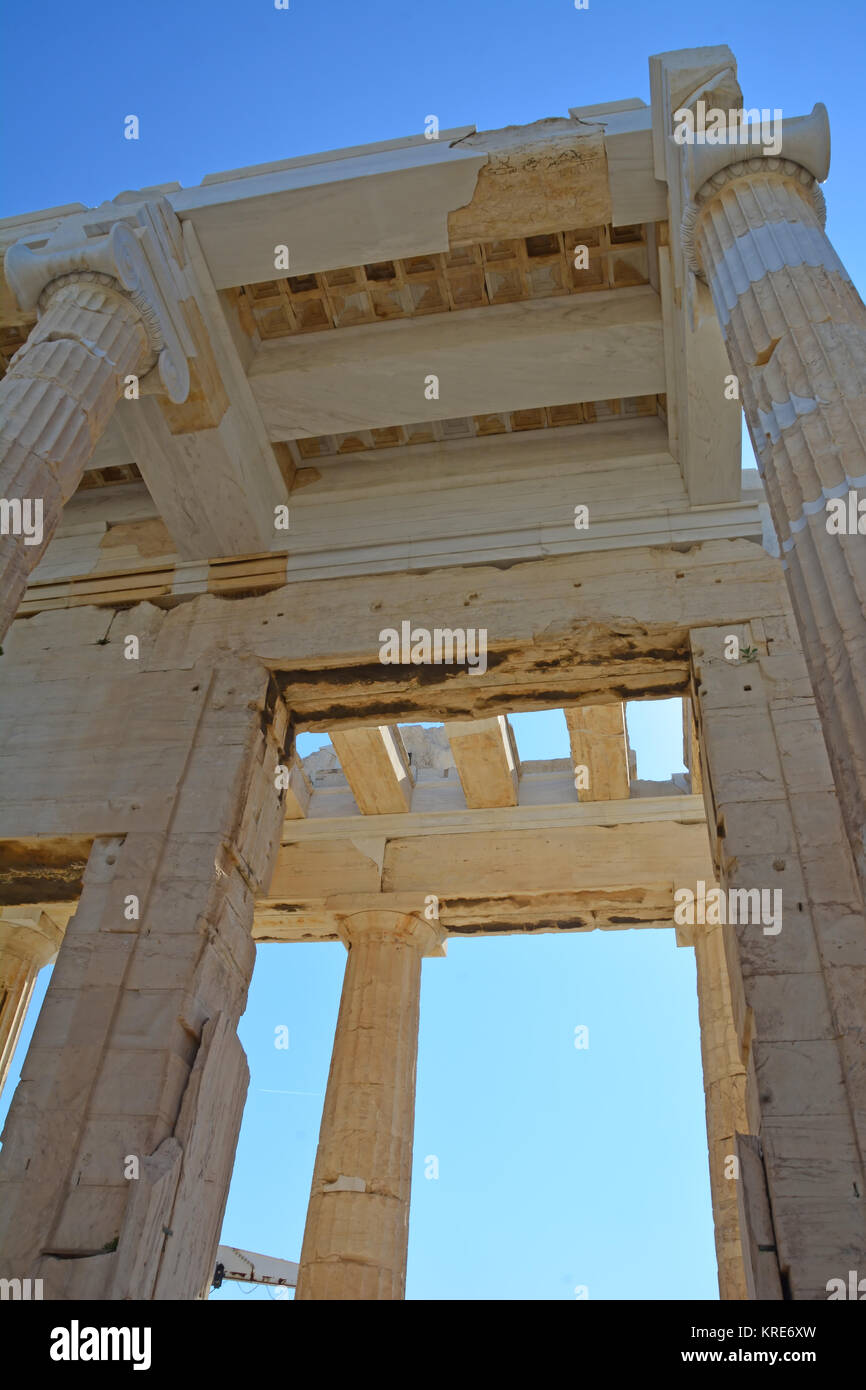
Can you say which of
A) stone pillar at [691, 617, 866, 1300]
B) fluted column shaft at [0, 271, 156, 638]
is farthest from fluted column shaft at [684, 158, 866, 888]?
fluted column shaft at [0, 271, 156, 638]

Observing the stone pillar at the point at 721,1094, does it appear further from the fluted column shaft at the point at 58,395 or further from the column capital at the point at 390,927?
the fluted column shaft at the point at 58,395

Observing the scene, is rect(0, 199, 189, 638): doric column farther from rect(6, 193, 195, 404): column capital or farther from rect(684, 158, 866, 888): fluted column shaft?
rect(684, 158, 866, 888): fluted column shaft

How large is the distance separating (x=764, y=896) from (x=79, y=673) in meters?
6.34

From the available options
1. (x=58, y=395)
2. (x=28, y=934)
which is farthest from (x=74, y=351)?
(x=28, y=934)

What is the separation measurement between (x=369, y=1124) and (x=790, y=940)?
6526 mm

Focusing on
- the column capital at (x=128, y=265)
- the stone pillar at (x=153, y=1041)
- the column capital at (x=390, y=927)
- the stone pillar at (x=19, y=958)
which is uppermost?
the column capital at (x=128, y=265)

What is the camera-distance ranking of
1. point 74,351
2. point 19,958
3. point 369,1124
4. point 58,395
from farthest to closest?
point 19,958 → point 369,1124 → point 74,351 → point 58,395

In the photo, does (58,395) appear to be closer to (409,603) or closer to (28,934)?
(409,603)

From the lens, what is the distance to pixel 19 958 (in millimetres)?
13164

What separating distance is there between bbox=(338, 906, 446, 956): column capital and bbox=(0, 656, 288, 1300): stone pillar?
428 cm

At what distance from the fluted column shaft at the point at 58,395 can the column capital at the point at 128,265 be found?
0.06 metres

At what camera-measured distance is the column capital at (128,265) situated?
7.94m

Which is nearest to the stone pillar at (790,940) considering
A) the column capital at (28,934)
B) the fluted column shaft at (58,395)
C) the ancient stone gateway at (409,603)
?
the ancient stone gateway at (409,603)
